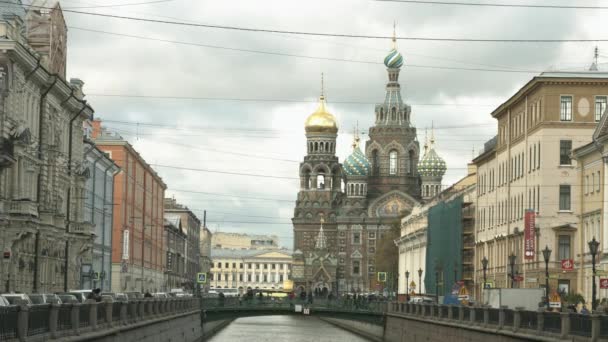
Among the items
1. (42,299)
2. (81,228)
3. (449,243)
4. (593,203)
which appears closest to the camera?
(42,299)

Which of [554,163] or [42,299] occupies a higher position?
[554,163]

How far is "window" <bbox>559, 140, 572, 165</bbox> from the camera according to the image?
87875 mm

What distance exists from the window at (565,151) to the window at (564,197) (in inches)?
61.8

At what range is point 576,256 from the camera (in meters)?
84.2

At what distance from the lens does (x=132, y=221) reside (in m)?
124

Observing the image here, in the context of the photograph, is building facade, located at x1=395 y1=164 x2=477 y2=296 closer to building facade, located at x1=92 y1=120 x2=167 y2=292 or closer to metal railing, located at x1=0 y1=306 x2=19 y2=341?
building facade, located at x1=92 y1=120 x2=167 y2=292

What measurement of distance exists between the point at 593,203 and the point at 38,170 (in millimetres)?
29674

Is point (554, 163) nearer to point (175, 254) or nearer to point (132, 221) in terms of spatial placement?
point (132, 221)

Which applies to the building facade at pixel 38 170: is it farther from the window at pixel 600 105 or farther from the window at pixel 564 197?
the window at pixel 600 105

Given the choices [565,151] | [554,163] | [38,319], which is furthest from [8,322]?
[565,151]

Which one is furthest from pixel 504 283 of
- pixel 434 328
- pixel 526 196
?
pixel 434 328

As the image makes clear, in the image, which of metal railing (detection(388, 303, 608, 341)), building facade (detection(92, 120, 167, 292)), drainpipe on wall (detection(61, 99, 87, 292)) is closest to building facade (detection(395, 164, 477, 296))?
building facade (detection(92, 120, 167, 292))

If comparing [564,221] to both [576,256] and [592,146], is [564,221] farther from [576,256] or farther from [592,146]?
[592,146]

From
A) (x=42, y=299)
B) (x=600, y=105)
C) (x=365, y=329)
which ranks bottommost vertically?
(x=365, y=329)
